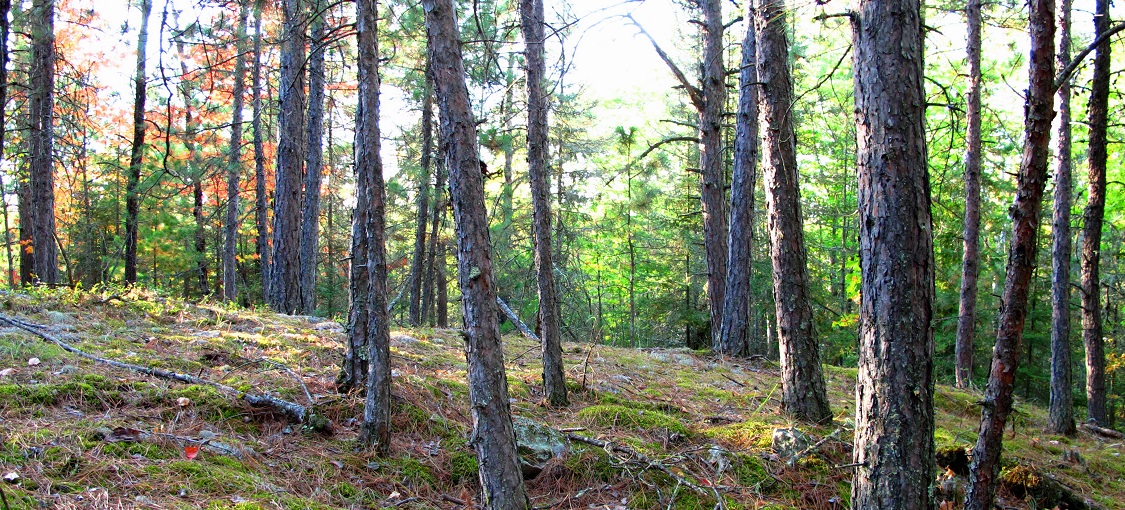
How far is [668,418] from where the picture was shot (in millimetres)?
5617

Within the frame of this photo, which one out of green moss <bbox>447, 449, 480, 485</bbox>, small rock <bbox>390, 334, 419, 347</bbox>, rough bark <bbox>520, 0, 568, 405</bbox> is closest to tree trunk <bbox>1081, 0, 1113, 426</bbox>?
rough bark <bbox>520, 0, 568, 405</bbox>

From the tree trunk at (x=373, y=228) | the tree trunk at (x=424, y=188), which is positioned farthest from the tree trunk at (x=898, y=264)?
the tree trunk at (x=424, y=188)

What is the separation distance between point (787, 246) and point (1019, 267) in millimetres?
1810

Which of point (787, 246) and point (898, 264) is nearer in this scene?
point (898, 264)

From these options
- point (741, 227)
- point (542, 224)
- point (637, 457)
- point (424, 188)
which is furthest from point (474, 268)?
point (424, 188)

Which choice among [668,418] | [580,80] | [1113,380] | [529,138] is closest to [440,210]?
[580,80]

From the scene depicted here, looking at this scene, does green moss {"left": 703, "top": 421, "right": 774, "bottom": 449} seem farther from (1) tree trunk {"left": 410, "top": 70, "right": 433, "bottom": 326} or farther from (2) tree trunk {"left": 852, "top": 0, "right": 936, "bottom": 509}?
(1) tree trunk {"left": 410, "top": 70, "right": 433, "bottom": 326}

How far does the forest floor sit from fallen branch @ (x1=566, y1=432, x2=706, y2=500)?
17mm

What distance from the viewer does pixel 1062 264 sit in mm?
7922

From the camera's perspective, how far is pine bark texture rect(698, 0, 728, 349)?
10.6 metres

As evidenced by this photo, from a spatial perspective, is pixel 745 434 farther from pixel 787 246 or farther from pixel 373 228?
pixel 373 228

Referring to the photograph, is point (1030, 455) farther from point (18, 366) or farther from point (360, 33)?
point (18, 366)

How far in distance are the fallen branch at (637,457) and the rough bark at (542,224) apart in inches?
39.9

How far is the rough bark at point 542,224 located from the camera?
5.77 meters
